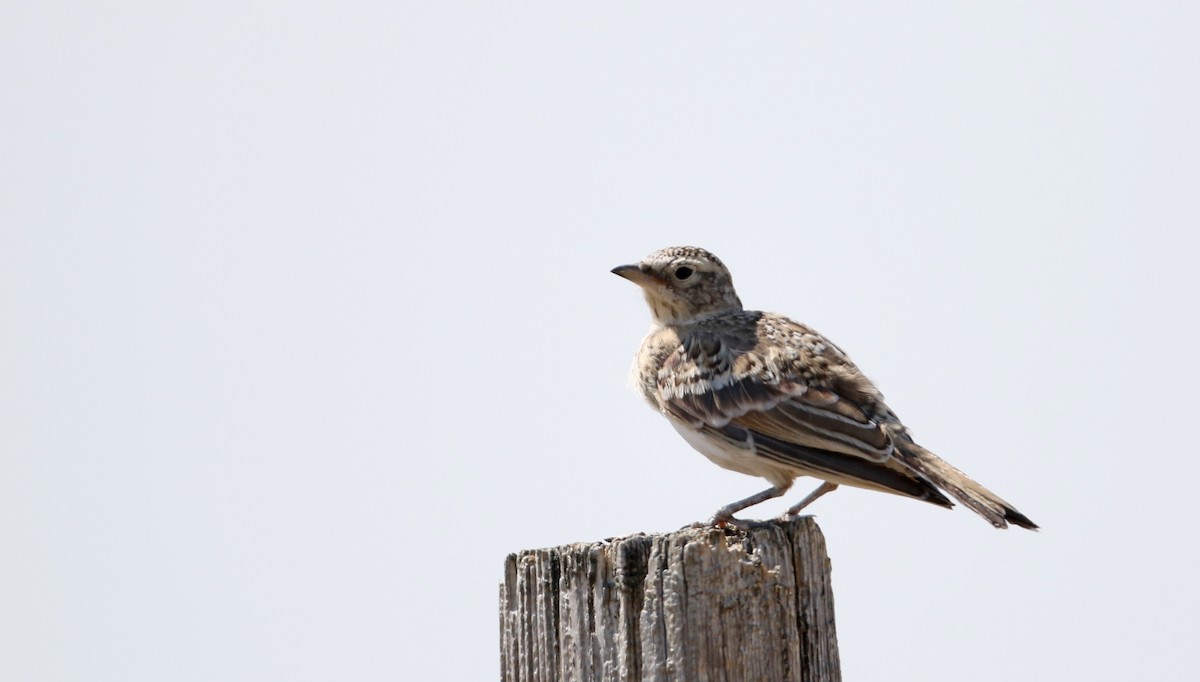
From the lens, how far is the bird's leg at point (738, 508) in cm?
513

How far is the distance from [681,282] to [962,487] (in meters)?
3.39

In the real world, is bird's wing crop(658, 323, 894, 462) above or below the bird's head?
below

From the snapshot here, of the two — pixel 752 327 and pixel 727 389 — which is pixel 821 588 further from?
pixel 752 327

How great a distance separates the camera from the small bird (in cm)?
673

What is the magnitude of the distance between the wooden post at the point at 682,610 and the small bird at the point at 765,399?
1311 millimetres

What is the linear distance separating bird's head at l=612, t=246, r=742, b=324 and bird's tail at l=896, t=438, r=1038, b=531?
8.36ft

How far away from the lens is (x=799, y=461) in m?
6.98

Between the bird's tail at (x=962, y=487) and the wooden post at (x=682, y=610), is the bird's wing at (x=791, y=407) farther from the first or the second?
the wooden post at (x=682, y=610)

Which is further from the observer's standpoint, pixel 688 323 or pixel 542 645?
pixel 688 323

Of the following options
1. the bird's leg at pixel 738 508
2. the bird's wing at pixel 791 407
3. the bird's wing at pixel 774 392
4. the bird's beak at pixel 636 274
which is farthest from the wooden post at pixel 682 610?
the bird's beak at pixel 636 274

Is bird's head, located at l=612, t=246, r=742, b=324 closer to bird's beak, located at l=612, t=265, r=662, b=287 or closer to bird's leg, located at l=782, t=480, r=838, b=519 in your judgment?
bird's beak, located at l=612, t=265, r=662, b=287

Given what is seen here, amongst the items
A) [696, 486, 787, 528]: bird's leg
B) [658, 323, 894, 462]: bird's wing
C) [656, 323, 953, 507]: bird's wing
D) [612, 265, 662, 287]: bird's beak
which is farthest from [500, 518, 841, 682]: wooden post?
[612, 265, 662, 287]: bird's beak

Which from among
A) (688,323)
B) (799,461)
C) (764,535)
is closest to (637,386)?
(688,323)

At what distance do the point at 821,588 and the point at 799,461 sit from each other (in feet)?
7.95
